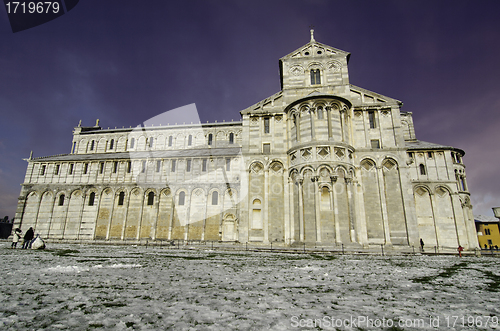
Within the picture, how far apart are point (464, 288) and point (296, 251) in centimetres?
1265

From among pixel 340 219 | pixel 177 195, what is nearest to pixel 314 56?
pixel 340 219

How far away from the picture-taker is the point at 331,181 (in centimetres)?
2084

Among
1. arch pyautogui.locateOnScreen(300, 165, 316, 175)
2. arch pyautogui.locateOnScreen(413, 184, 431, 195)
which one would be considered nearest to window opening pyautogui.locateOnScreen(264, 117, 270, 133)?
arch pyautogui.locateOnScreen(300, 165, 316, 175)

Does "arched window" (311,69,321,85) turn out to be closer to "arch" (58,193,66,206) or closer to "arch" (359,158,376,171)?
"arch" (359,158,376,171)

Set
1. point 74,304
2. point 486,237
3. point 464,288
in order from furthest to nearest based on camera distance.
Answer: point 486,237, point 464,288, point 74,304

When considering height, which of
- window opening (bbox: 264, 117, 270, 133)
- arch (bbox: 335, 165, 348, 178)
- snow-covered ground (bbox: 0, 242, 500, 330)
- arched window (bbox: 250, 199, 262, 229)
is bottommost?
snow-covered ground (bbox: 0, 242, 500, 330)

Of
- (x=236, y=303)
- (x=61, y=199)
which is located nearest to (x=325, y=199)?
(x=236, y=303)

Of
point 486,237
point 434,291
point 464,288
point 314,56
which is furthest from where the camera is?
point 486,237

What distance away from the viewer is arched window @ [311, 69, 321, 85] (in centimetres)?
2570

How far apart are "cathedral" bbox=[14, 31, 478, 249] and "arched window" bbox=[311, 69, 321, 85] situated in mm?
95

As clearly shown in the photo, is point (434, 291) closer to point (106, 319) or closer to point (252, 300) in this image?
point (252, 300)

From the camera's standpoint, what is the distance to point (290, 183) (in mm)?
22766

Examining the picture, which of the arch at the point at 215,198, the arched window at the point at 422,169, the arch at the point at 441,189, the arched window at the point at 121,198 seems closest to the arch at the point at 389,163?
the arched window at the point at 422,169

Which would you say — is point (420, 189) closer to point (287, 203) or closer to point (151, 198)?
point (287, 203)
